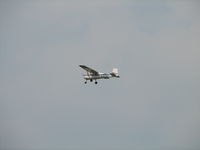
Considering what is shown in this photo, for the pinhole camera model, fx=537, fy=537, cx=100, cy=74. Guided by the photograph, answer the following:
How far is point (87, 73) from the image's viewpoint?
7588 cm

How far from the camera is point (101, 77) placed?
75.4m

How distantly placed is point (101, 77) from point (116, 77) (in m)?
2.12

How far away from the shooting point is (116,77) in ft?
246

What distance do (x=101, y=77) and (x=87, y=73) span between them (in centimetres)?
212

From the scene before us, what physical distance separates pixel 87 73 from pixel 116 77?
419 centimetres
